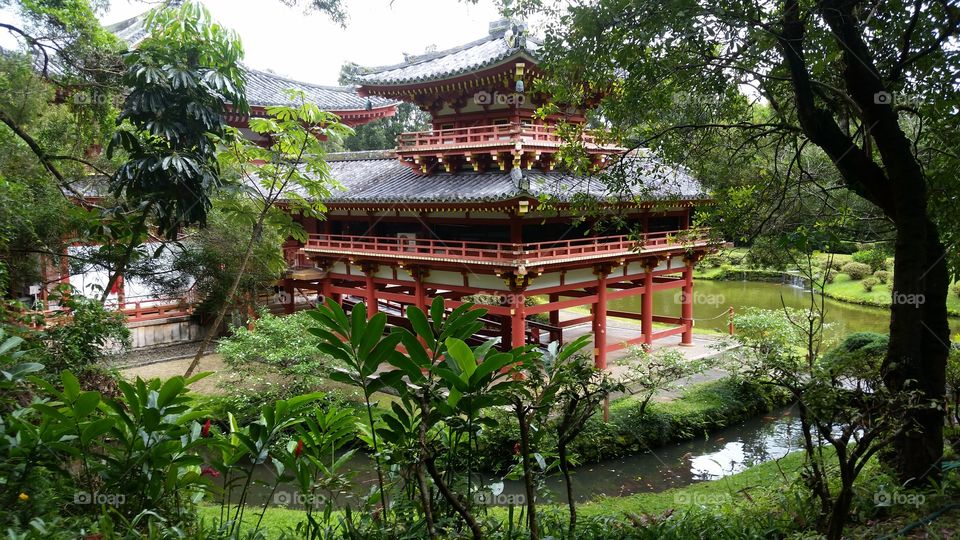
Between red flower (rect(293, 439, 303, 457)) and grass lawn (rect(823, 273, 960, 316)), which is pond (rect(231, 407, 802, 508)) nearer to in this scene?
red flower (rect(293, 439, 303, 457))

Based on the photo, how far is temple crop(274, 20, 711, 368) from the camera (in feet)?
39.9

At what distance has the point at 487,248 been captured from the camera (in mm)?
13078

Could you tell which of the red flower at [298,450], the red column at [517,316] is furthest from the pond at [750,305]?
the red flower at [298,450]

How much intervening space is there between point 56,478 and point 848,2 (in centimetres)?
562

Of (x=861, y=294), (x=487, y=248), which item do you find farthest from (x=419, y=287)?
(x=861, y=294)

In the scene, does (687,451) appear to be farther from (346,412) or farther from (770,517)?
(346,412)

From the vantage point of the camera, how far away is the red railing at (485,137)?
12.4 metres

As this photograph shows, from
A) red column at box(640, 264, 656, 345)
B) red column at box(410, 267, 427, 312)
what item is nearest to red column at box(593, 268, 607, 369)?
red column at box(640, 264, 656, 345)

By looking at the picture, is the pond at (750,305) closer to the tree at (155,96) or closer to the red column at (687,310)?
the red column at (687,310)

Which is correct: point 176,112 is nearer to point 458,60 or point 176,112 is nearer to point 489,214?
point 489,214

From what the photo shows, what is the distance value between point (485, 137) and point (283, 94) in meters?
8.63

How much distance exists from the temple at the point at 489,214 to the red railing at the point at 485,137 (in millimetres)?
32

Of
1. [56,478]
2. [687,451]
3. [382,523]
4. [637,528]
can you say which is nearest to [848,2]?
[637,528]

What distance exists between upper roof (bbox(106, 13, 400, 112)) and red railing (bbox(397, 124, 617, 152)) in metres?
5.08
